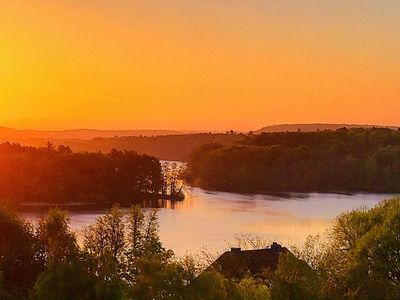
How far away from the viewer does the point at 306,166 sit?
85.8 meters

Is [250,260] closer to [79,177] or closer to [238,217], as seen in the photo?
[238,217]

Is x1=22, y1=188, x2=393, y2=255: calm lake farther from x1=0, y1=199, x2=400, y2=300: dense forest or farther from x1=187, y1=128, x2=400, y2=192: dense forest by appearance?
x1=0, y1=199, x2=400, y2=300: dense forest

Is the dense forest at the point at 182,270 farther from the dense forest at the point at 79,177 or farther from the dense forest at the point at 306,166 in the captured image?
the dense forest at the point at 306,166

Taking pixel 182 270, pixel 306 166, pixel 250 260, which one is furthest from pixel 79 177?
pixel 182 270

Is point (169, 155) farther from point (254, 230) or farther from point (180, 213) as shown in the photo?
point (254, 230)

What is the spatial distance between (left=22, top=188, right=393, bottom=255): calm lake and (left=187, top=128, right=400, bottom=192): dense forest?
10.1 m

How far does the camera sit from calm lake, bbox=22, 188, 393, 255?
122 feet

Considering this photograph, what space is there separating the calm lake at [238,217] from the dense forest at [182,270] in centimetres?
1279

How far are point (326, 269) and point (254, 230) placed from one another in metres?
27.3

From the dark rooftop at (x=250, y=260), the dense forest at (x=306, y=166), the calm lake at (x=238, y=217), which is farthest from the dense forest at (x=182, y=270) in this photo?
the dense forest at (x=306, y=166)

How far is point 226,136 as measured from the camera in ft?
500

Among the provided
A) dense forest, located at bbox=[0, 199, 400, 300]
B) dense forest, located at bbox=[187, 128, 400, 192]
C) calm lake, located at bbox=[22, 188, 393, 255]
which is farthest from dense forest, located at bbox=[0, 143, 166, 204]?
dense forest, located at bbox=[0, 199, 400, 300]

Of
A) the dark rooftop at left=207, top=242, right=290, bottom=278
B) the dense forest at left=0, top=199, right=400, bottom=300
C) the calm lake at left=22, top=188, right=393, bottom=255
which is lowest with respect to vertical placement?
the calm lake at left=22, top=188, right=393, bottom=255

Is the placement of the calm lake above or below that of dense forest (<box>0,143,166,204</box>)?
below
